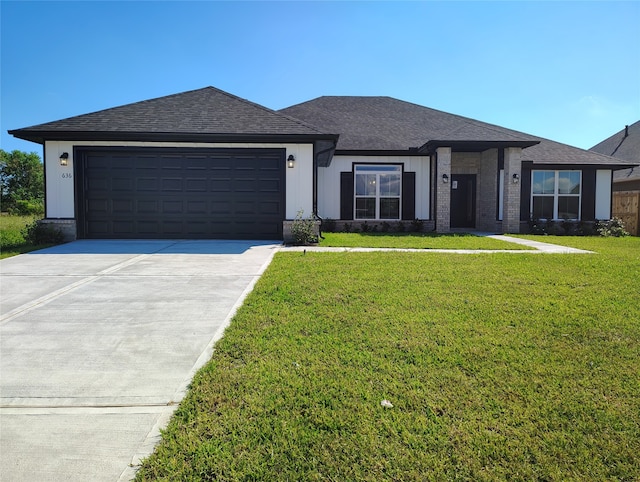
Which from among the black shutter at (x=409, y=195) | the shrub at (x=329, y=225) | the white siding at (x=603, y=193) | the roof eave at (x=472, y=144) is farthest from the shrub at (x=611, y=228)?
the shrub at (x=329, y=225)

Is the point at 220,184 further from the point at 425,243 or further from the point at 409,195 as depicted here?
the point at 409,195

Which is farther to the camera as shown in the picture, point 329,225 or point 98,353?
point 329,225

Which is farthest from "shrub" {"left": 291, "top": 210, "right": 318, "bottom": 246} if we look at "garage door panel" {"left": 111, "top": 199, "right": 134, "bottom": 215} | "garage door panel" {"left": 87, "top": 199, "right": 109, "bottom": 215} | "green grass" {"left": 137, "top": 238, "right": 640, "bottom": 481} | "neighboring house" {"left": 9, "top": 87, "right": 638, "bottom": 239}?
"garage door panel" {"left": 87, "top": 199, "right": 109, "bottom": 215}

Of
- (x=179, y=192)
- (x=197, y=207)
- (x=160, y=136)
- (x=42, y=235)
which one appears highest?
(x=160, y=136)

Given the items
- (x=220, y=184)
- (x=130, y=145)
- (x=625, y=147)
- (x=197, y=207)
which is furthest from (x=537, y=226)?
(x=130, y=145)

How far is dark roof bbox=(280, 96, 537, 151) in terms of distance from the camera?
589 inches

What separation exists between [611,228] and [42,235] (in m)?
20.3

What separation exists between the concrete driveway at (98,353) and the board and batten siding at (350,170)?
815 cm

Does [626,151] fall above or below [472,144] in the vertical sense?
above

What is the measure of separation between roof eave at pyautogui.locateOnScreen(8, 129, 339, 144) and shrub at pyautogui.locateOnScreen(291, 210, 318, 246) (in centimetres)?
241

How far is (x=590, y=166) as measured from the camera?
50.7 ft

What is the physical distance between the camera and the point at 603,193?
1582 centimetres

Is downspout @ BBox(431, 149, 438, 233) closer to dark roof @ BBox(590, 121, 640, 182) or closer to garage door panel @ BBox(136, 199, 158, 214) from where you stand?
garage door panel @ BBox(136, 199, 158, 214)

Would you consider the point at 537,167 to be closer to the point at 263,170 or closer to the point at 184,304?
the point at 263,170
